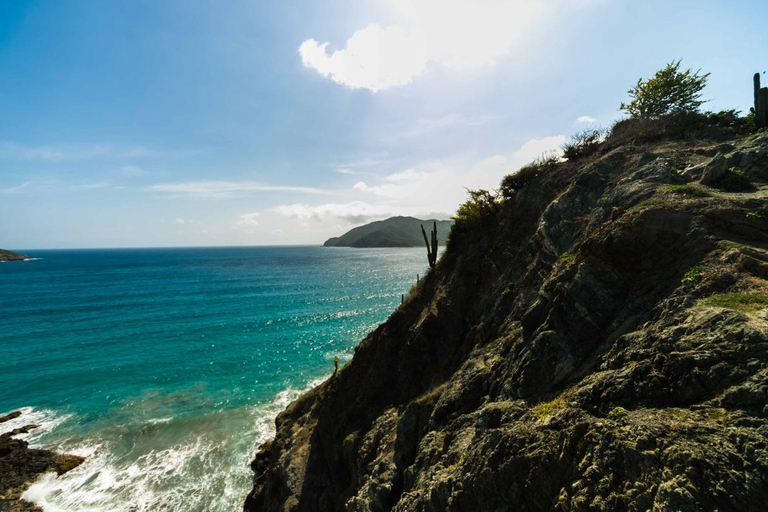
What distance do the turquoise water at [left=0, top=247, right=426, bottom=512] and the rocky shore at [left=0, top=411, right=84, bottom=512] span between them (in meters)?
0.81

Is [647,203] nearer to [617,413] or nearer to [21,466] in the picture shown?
[617,413]

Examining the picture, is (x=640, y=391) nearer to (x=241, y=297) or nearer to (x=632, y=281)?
(x=632, y=281)

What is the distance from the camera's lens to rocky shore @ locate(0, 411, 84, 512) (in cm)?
1936

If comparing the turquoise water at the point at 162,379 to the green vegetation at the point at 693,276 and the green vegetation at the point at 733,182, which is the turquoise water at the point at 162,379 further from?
the green vegetation at the point at 733,182

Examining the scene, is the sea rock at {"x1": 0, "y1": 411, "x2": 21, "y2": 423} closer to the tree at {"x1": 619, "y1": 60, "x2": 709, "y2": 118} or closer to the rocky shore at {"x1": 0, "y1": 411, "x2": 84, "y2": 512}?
the rocky shore at {"x1": 0, "y1": 411, "x2": 84, "y2": 512}

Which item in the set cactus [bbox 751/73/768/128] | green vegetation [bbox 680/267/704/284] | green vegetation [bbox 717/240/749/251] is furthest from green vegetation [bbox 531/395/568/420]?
cactus [bbox 751/73/768/128]

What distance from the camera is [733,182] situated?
11.2 m

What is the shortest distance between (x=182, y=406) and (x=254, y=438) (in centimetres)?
971

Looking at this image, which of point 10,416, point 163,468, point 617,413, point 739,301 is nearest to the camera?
point 617,413

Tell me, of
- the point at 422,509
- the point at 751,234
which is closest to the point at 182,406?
the point at 422,509

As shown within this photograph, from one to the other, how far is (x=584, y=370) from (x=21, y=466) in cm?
3612

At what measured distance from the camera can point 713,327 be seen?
21.8 ft

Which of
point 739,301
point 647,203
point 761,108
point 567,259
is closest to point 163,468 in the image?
point 567,259

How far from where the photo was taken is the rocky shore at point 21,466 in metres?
19.4
